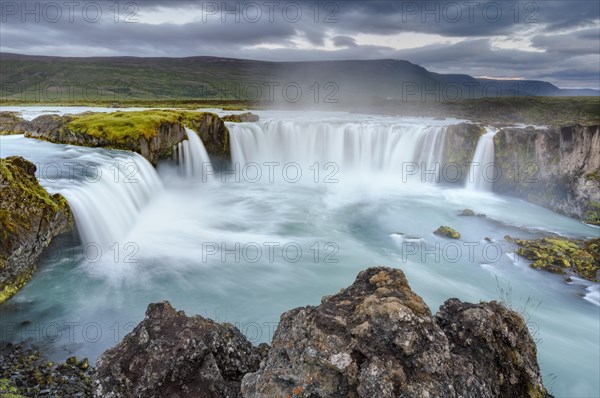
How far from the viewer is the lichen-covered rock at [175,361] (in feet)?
17.8

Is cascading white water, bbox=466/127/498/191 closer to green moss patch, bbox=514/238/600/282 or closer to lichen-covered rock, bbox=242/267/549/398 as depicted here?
green moss patch, bbox=514/238/600/282

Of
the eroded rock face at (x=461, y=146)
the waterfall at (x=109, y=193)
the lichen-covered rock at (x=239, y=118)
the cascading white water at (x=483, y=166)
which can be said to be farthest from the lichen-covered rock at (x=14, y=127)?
the cascading white water at (x=483, y=166)

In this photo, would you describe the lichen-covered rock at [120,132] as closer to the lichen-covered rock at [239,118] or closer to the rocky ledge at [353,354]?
the lichen-covered rock at [239,118]

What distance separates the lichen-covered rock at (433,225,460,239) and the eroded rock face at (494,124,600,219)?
9751 millimetres

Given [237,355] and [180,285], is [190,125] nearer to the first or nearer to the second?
[180,285]

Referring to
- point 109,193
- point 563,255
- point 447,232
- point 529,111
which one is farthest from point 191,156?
point 529,111

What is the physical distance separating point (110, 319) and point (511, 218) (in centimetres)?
2297

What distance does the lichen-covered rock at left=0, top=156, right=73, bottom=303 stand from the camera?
1178 cm

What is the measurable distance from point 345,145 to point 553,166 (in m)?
18.8

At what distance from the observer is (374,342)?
462 centimetres

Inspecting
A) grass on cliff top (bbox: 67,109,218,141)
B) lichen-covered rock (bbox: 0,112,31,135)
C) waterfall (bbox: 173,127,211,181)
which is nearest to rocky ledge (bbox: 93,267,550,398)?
grass on cliff top (bbox: 67,109,218,141)

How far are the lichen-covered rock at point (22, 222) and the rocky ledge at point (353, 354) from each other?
8.28 meters

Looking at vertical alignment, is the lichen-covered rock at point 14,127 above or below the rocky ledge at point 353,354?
above

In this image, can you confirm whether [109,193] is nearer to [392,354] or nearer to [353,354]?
[353,354]
